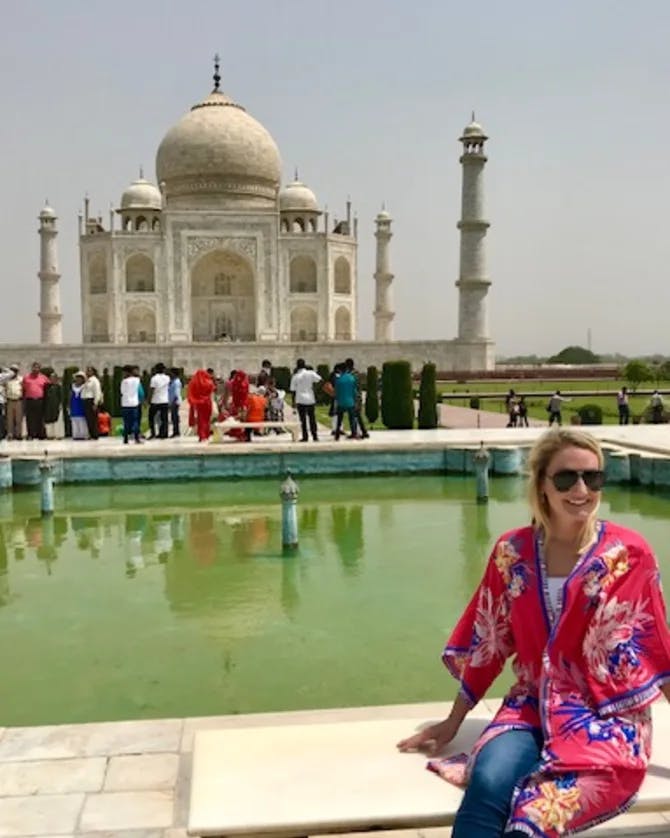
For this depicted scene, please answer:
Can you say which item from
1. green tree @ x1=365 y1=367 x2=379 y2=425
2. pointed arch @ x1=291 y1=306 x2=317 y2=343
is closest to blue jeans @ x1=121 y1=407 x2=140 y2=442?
green tree @ x1=365 y1=367 x2=379 y2=425

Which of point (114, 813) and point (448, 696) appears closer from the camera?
point (114, 813)

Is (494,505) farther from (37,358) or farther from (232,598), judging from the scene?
(37,358)

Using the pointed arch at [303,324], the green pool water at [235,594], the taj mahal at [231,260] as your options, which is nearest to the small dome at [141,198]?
the taj mahal at [231,260]

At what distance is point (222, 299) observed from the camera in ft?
113

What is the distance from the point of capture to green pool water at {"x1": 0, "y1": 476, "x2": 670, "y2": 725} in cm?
356

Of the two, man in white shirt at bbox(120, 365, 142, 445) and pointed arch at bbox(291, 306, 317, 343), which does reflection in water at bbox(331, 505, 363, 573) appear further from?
pointed arch at bbox(291, 306, 317, 343)

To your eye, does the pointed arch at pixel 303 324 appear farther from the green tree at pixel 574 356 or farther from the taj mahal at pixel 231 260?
the green tree at pixel 574 356

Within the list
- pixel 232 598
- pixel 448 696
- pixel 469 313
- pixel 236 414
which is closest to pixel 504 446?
pixel 236 414

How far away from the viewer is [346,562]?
5785mm

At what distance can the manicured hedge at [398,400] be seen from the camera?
12.8 m

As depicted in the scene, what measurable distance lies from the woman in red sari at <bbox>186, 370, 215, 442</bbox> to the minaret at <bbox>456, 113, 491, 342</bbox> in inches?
796

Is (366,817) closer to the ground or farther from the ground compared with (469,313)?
closer to the ground

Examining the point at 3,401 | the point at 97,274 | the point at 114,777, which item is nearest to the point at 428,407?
the point at 3,401

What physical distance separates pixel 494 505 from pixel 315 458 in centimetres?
221
